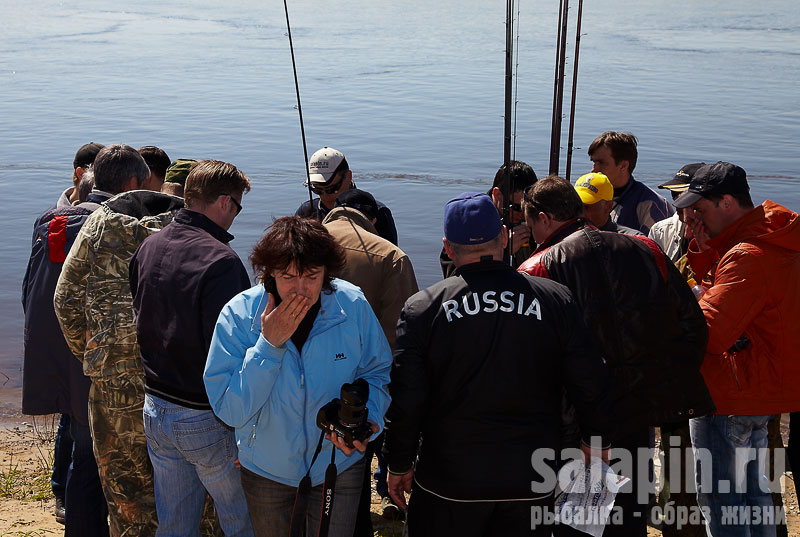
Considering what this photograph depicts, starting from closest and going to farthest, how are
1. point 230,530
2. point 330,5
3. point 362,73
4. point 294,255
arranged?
point 294,255 → point 230,530 → point 362,73 → point 330,5

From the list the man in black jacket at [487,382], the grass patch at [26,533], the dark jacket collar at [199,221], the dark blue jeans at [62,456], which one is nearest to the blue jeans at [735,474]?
the man in black jacket at [487,382]

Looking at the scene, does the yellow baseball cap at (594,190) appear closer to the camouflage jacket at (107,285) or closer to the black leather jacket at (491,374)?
the black leather jacket at (491,374)

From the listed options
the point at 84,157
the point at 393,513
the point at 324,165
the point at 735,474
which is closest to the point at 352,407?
the point at 735,474

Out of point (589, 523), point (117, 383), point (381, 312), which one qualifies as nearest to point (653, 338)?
point (589, 523)

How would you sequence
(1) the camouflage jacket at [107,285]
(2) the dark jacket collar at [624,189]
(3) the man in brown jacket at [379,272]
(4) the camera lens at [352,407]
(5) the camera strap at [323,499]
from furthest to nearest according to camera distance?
(2) the dark jacket collar at [624,189] → (3) the man in brown jacket at [379,272] → (1) the camouflage jacket at [107,285] → (5) the camera strap at [323,499] → (4) the camera lens at [352,407]

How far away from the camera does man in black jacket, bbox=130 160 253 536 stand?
330 centimetres

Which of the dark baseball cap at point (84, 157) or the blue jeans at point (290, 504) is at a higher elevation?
the dark baseball cap at point (84, 157)

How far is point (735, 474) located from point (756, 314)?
0.72 m

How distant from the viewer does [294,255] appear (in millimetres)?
2959

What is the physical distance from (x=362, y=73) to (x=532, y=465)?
26.1 meters

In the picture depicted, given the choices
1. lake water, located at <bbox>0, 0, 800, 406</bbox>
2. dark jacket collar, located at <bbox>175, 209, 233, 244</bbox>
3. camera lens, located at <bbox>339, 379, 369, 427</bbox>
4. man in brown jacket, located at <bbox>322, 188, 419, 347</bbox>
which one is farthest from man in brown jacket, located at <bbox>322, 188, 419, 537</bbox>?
lake water, located at <bbox>0, 0, 800, 406</bbox>

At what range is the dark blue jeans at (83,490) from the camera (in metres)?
4.10

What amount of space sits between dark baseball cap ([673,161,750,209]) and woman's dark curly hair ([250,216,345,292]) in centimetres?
163

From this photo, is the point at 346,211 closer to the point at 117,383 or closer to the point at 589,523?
the point at 117,383
